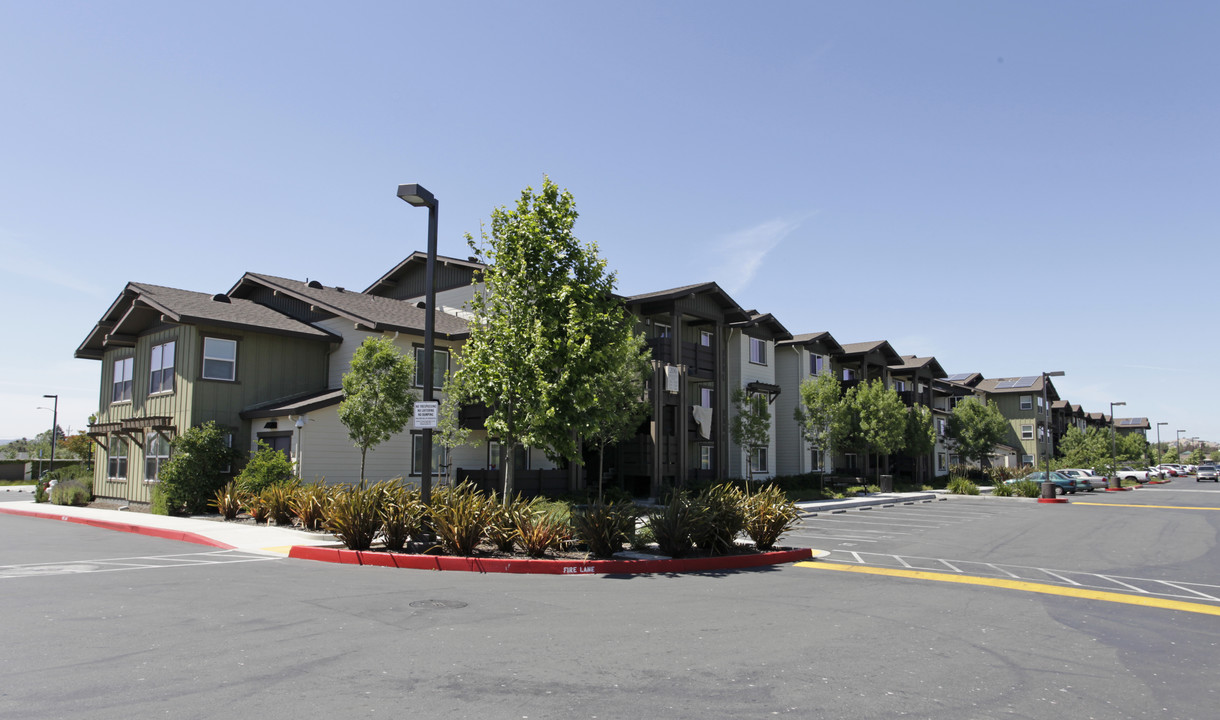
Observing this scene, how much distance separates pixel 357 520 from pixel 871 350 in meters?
40.3

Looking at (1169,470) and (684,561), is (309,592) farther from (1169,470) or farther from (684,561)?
(1169,470)

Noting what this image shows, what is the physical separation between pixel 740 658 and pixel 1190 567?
40.5 ft

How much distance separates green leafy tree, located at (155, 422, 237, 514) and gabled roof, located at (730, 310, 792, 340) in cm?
2258

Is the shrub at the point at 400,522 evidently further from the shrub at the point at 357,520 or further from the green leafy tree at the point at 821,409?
the green leafy tree at the point at 821,409

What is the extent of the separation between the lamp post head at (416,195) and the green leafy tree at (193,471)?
44.8 ft

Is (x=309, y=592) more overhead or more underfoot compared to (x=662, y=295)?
more underfoot

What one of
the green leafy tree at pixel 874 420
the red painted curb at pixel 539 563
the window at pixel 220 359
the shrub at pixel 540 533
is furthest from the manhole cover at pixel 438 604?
the green leafy tree at pixel 874 420

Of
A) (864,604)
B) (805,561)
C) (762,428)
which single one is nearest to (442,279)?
(762,428)

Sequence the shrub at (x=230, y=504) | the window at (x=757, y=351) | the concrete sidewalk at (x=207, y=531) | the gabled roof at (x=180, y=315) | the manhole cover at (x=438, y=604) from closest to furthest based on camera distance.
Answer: the manhole cover at (x=438, y=604), the concrete sidewalk at (x=207, y=531), the shrub at (x=230, y=504), the gabled roof at (x=180, y=315), the window at (x=757, y=351)

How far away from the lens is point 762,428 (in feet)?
114

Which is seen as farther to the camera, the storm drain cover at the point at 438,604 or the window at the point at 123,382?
the window at the point at 123,382

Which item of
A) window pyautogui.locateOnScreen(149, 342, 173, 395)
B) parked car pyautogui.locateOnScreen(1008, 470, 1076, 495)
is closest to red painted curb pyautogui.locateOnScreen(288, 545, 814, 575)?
window pyautogui.locateOnScreen(149, 342, 173, 395)

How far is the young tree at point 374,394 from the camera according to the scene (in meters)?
21.5

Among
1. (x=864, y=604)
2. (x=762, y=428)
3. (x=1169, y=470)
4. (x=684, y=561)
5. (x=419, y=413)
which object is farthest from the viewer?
(x=1169, y=470)
